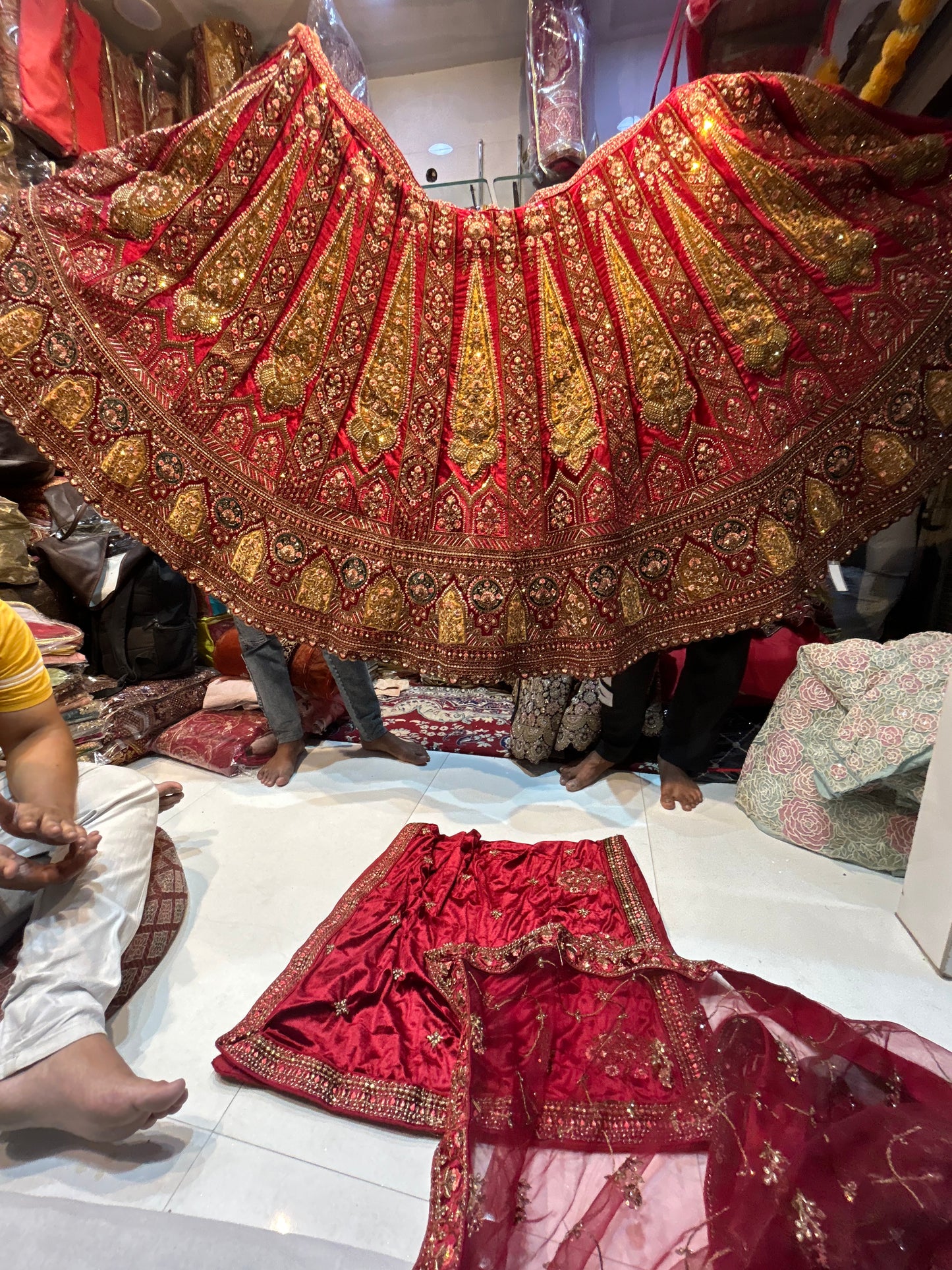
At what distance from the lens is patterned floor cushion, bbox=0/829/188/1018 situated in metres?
0.98

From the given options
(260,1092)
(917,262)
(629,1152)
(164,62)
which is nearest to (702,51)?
(917,262)

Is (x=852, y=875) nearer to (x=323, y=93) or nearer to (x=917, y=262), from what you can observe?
(x=917, y=262)

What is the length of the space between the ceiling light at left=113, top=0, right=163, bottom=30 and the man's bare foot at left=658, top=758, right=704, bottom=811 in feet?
9.11

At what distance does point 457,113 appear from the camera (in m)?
1.91

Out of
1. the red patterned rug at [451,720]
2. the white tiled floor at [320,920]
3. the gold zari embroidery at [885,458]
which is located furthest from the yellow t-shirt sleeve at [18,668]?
the gold zari embroidery at [885,458]

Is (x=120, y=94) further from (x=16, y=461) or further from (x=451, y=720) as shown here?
(x=451, y=720)

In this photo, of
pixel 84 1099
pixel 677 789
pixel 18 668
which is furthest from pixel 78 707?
pixel 677 789

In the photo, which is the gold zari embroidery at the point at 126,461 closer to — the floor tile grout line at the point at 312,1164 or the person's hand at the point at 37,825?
the person's hand at the point at 37,825

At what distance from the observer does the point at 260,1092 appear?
2.84ft

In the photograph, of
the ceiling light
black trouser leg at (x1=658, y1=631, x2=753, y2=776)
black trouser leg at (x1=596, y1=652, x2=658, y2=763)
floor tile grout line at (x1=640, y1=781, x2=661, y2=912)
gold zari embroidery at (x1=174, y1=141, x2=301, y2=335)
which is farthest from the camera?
the ceiling light

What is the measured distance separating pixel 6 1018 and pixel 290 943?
0.44 metres

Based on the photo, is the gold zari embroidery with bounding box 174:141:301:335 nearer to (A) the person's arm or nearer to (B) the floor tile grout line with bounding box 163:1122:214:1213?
(A) the person's arm

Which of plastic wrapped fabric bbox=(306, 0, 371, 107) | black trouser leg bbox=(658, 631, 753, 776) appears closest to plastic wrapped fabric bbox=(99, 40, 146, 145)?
plastic wrapped fabric bbox=(306, 0, 371, 107)

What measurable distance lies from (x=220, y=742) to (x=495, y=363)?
1367mm
